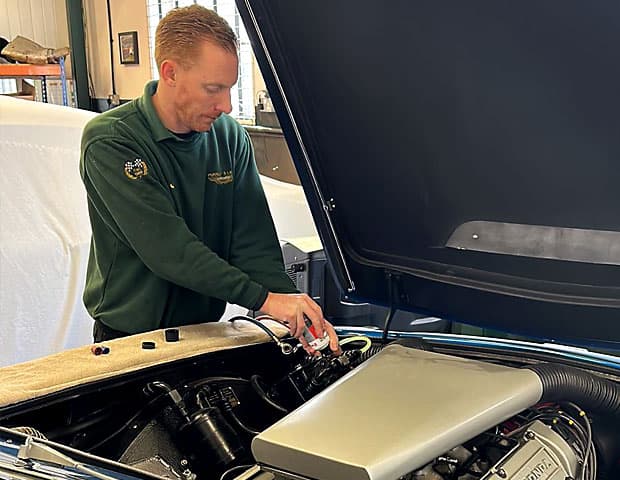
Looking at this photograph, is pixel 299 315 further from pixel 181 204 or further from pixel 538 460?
pixel 538 460

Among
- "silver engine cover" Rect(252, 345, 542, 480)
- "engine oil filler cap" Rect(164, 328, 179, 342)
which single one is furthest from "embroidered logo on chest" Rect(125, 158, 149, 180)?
"silver engine cover" Rect(252, 345, 542, 480)

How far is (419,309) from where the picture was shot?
1.30m

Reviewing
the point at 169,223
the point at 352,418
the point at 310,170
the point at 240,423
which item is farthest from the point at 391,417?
the point at 169,223

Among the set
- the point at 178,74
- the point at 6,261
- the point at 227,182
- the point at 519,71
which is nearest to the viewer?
the point at 519,71

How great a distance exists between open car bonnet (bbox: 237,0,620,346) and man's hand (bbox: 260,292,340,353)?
10cm

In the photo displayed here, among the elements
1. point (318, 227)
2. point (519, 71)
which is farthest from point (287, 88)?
point (519, 71)

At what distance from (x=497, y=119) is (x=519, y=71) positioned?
9 cm

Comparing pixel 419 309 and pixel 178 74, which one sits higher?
pixel 178 74

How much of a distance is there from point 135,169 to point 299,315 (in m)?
0.42

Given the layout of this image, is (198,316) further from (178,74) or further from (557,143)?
(557,143)

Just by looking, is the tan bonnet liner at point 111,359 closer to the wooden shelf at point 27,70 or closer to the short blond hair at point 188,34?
the short blond hair at point 188,34

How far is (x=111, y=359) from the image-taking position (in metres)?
1.21

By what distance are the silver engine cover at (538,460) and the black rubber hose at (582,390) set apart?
8cm

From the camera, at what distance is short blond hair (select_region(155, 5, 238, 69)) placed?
1367 mm
